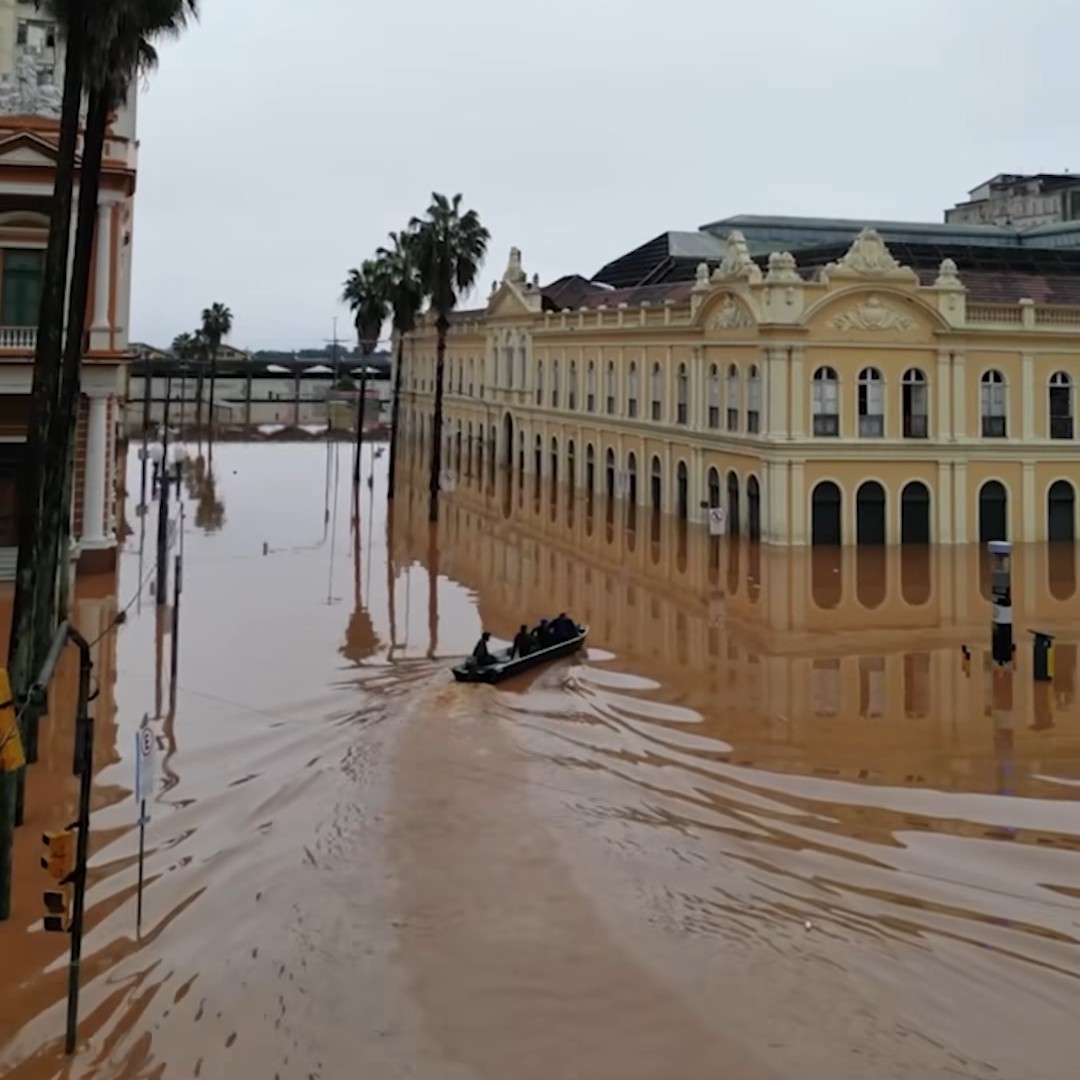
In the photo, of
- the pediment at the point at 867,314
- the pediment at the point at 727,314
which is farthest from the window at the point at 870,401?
the pediment at the point at 727,314

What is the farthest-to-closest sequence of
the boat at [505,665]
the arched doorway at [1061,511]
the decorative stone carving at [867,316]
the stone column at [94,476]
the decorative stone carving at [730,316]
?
1. the arched doorway at [1061,511]
2. the decorative stone carving at [730,316]
3. the decorative stone carving at [867,316]
4. the stone column at [94,476]
5. the boat at [505,665]

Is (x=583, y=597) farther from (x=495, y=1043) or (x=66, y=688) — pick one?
(x=495, y=1043)

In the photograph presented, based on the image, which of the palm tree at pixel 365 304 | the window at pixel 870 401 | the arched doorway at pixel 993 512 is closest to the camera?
the window at pixel 870 401

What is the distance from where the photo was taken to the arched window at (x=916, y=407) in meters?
40.9

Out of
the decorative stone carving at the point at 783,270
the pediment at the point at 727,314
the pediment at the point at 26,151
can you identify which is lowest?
the pediment at the point at 727,314

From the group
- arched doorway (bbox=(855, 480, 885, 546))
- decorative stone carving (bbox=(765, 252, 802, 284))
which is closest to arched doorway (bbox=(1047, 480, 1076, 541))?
arched doorway (bbox=(855, 480, 885, 546))

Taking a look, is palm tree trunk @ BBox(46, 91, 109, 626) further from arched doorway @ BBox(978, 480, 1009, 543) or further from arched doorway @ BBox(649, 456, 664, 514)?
arched doorway @ BBox(649, 456, 664, 514)

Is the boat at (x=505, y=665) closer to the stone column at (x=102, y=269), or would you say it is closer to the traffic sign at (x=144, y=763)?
the traffic sign at (x=144, y=763)

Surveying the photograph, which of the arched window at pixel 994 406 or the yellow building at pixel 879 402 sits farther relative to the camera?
the arched window at pixel 994 406

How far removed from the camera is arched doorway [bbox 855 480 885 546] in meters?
40.5

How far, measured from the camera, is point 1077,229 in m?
66.7

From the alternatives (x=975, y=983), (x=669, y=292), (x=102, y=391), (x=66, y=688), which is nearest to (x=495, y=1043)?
(x=975, y=983)

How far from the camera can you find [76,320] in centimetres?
1611

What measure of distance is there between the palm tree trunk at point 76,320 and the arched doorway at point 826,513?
27.9m
